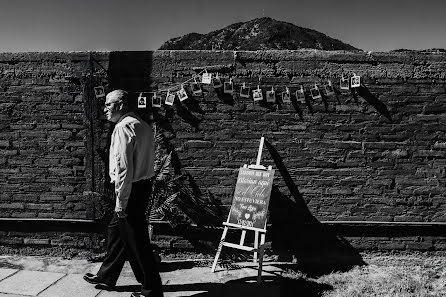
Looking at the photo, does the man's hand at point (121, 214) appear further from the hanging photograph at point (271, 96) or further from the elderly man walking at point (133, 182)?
the hanging photograph at point (271, 96)

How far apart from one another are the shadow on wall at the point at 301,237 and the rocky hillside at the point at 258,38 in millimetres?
6544

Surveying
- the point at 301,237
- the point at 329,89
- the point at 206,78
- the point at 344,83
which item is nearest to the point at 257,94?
the point at 206,78

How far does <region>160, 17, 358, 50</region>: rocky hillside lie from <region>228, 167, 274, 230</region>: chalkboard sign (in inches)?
266

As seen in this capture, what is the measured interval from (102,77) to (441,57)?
4359 millimetres

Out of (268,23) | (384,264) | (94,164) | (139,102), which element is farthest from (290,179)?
(268,23)

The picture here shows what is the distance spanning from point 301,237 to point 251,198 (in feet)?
3.32

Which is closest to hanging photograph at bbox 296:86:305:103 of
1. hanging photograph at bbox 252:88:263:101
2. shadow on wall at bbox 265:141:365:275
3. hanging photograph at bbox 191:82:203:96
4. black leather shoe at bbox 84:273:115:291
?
hanging photograph at bbox 252:88:263:101

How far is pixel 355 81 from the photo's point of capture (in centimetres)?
548

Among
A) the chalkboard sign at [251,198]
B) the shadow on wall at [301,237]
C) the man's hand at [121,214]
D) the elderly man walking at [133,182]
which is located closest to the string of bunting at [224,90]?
the shadow on wall at [301,237]

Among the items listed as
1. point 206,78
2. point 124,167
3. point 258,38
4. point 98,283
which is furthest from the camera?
point 258,38

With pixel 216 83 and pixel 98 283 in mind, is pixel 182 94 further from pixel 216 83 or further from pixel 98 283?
pixel 98 283

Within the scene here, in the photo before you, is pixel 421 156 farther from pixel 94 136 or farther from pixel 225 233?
pixel 94 136

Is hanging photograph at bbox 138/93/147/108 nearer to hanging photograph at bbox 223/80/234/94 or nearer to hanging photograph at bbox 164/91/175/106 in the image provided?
hanging photograph at bbox 164/91/175/106

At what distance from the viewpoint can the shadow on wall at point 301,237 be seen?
5.66 m
